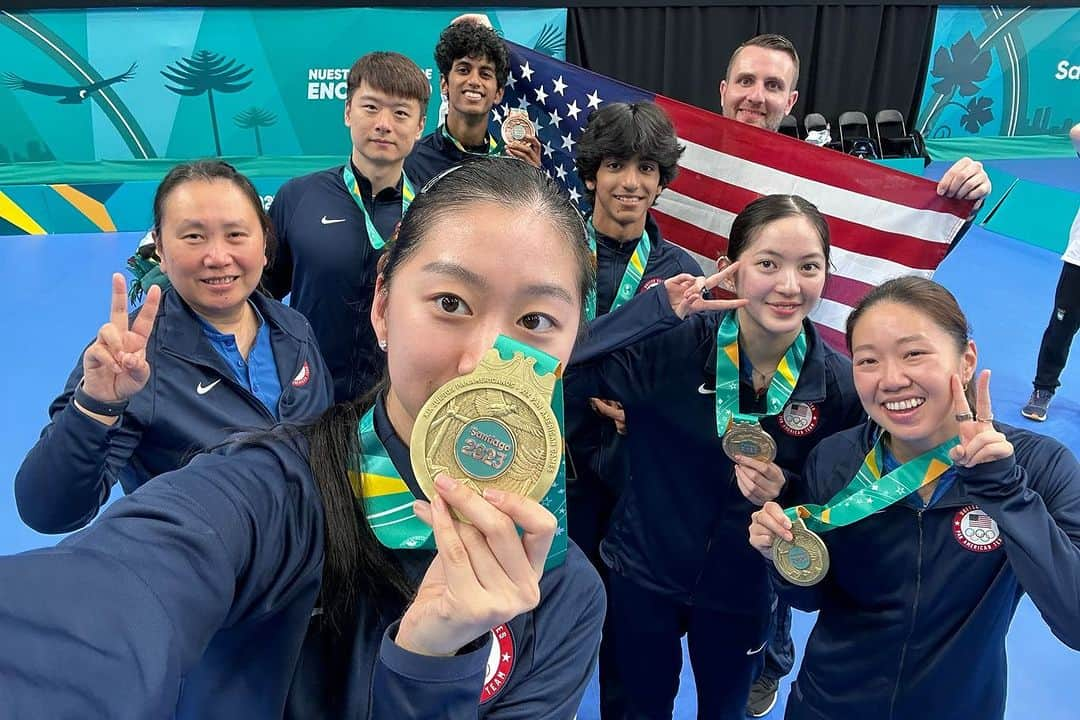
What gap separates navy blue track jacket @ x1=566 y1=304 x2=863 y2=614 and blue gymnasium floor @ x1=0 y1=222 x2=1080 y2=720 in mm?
514

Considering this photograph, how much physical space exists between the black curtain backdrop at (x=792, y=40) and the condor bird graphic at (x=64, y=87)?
5135 mm

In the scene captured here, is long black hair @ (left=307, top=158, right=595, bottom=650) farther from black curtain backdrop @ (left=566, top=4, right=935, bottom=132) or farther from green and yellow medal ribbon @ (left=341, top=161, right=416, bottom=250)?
black curtain backdrop @ (left=566, top=4, right=935, bottom=132)

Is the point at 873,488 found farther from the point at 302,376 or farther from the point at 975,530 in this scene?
the point at 302,376

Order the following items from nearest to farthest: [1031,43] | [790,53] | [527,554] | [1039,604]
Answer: [527,554] → [1039,604] → [790,53] → [1031,43]

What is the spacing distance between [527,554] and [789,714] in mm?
1778

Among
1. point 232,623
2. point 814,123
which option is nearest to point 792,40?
point 814,123

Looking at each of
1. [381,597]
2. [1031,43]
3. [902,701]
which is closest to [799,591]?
[902,701]

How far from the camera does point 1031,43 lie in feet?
35.4

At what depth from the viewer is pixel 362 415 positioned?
1.30 m

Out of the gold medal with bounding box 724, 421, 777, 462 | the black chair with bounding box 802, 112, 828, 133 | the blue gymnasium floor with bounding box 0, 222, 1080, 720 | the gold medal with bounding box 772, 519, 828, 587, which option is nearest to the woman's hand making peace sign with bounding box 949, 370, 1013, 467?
the gold medal with bounding box 772, 519, 828, 587

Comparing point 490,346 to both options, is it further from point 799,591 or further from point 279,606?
point 799,591

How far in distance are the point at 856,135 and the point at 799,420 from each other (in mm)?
9602

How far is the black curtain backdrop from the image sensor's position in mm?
10336

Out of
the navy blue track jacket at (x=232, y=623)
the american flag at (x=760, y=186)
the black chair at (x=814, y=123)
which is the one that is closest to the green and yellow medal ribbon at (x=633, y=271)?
the american flag at (x=760, y=186)
